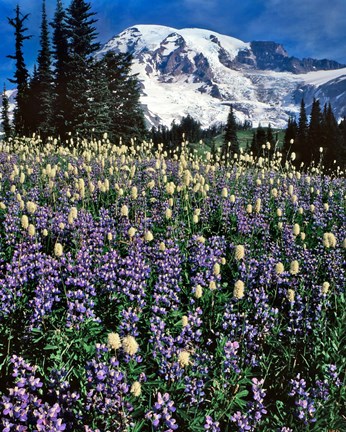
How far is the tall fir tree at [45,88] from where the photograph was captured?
130 feet

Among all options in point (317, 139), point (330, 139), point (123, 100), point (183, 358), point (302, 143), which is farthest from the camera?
point (302, 143)

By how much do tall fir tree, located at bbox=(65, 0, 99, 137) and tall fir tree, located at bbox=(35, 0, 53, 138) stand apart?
422 cm

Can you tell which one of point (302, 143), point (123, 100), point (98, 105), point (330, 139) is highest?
point (123, 100)

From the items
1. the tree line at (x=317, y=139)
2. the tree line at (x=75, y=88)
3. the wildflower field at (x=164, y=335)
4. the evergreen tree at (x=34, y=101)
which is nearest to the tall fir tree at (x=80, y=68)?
the tree line at (x=75, y=88)

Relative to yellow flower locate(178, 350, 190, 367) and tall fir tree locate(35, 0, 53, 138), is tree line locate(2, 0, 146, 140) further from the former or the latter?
yellow flower locate(178, 350, 190, 367)

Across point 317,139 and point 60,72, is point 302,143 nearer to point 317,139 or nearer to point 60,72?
point 317,139

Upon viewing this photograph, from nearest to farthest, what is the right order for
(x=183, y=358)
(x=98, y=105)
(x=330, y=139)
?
1. (x=183, y=358)
2. (x=98, y=105)
3. (x=330, y=139)

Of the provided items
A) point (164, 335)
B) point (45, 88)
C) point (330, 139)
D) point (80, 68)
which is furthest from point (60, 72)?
point (330, 139)

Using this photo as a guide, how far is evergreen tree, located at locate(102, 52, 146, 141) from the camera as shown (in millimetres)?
40344

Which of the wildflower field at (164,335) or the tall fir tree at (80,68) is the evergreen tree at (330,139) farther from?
the wildflower field at (164,335)

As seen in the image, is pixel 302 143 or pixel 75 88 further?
pixel 302 143

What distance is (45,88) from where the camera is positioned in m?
43.0

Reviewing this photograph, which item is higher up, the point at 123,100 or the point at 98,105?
the point at 123,100

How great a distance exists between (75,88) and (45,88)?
10.9m
